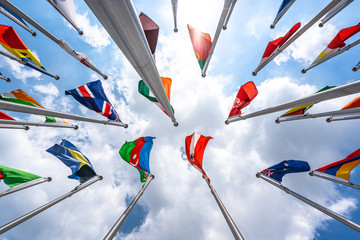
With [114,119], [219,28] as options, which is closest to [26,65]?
[114,119]

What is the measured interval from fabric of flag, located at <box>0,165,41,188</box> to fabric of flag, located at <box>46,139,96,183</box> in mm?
2280

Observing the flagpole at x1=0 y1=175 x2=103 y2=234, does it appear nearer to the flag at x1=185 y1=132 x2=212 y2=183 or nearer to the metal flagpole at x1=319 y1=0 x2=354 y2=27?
the flag at x1=185 y1=132 x2=212 y2=183

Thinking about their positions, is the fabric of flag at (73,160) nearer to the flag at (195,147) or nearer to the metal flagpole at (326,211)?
the flag at (195,147)

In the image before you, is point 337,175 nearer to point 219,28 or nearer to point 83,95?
point 219,28

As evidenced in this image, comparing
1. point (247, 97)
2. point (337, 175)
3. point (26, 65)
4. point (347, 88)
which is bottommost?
point (26, 65)

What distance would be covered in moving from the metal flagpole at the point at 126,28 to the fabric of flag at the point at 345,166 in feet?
40.5

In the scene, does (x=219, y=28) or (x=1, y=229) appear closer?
(x=1, y=229)

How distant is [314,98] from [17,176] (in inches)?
671

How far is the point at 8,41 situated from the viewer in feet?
29.2

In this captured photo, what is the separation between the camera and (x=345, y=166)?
922 centimetres

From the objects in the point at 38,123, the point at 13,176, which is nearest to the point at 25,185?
the point at 13,176

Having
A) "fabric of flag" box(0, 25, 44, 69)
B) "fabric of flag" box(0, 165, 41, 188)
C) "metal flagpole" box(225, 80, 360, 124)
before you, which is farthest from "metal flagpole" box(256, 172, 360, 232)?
"fabric of flag" box(0, 25, 44, 69)

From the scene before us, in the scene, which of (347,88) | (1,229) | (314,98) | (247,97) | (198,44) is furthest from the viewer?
(198,44)

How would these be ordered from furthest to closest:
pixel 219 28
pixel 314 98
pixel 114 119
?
pixel 114 119
pixel 219 28
pixel 314 98
